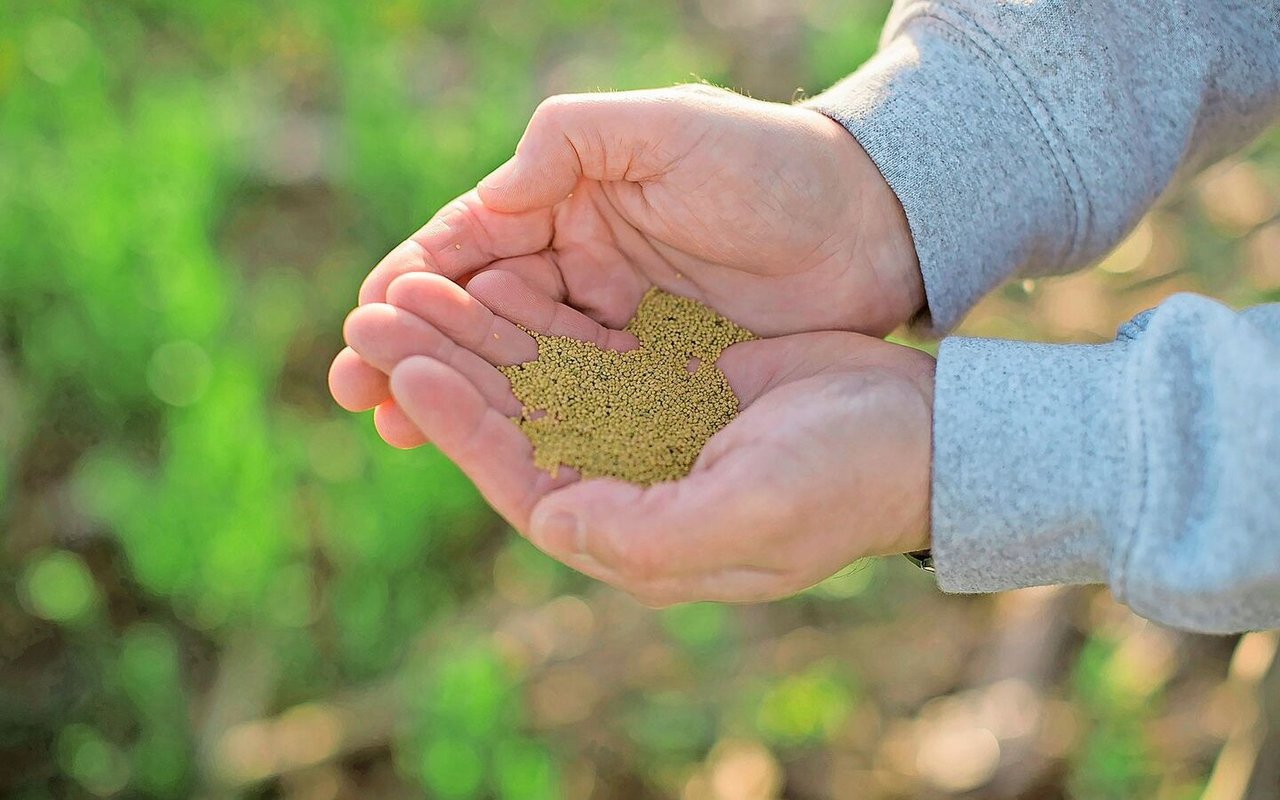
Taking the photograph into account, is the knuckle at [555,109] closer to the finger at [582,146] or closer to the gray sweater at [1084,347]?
the finger at [582,146]

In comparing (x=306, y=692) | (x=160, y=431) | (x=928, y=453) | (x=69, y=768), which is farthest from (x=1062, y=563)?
(x=160, y=431)

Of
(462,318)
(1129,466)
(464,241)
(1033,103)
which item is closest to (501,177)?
(464,241)

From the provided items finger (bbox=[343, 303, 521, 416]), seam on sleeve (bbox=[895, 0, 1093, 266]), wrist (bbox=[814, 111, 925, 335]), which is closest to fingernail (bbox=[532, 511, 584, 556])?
finger (bbox=[343, 303, 521, 416])

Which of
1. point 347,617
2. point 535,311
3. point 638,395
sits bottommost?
point 347,617

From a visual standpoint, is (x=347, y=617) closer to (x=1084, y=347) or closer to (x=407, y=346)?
(x=407, y=346)

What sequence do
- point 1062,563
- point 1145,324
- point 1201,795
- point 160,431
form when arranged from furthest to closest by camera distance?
point 160,431 → point 1201,795 → point 1145,324 → point 1062,563

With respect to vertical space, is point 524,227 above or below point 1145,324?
above

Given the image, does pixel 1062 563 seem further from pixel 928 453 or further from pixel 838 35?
pixel 838 35

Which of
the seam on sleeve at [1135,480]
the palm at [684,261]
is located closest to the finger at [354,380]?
the palm at [684,261]
